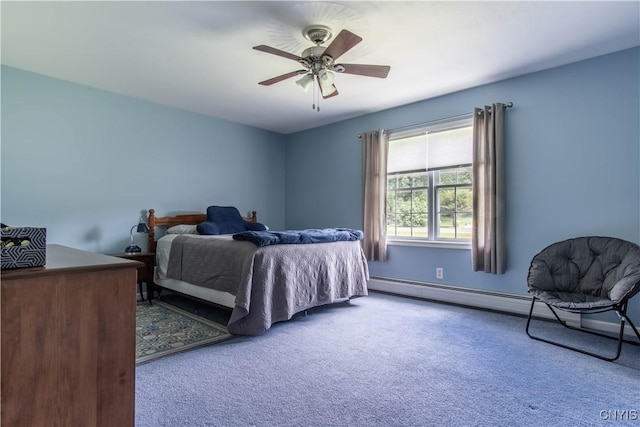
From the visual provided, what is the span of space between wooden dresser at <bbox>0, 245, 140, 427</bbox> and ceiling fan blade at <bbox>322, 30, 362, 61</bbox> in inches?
73.7

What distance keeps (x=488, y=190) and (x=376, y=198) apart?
4.56ft

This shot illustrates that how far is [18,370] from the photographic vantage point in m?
0.97

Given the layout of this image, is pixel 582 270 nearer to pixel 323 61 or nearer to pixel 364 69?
pixel 364 69

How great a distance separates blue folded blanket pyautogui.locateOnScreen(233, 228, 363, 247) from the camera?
283cm

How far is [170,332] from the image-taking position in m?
2.83

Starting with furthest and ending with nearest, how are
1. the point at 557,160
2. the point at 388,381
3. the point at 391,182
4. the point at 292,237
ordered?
the point at 391,182 < the point at 557,160 < the point at 292,237 < the point at 388,381

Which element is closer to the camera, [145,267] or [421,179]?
[145,267]

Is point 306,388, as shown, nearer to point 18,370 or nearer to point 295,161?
point 18,370

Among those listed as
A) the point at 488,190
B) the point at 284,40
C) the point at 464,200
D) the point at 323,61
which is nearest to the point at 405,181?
the point at 464,200

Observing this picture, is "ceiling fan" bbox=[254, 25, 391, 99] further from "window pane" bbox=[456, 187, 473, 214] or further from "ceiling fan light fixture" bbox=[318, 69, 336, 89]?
"window pane" bbox=[456, 187, 473, 214]

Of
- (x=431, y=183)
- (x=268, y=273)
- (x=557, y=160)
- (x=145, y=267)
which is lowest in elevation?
(x=145, y=267)

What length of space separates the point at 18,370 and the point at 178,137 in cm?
404

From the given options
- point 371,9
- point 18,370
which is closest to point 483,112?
point 371,9

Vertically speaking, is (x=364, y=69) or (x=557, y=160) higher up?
(x=364, y=69)
